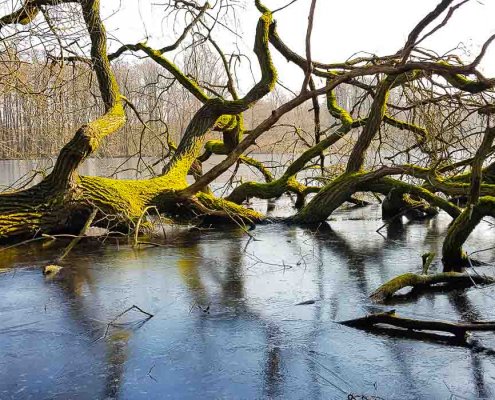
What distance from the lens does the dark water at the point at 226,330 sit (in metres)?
4.16

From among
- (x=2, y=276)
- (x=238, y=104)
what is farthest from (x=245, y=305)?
(x=238, y=104)

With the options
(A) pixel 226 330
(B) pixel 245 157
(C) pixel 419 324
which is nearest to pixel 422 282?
(C) pixel 419 324

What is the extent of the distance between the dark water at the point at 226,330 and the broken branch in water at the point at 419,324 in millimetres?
139

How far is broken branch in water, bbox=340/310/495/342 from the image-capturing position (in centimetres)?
478

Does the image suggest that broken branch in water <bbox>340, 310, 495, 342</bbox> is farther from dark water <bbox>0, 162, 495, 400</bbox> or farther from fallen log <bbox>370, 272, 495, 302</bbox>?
fallen log <bbox>370, 272, 495, 302</bbox>

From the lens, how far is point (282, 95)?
1378 cm

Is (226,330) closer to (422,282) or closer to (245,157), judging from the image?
(422,282)

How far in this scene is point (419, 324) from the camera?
4.94 meters

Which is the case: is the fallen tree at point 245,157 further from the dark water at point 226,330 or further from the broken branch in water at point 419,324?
the broken branch in water at point 419,324

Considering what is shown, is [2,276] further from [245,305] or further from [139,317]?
[245,305]

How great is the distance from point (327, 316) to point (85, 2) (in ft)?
24.0

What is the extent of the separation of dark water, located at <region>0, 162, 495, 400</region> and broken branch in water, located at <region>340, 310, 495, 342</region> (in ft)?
0.45

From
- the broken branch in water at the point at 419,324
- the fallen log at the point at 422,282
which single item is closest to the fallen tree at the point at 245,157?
the fallen log at the point at 422,282

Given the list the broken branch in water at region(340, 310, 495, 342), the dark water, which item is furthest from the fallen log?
the broken branch in water at region(340, 310, 495, 342)
